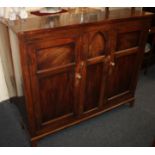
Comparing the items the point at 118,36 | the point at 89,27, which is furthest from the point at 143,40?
the point at 89,27

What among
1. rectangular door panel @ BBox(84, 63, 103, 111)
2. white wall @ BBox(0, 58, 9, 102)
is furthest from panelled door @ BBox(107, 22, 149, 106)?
white wall @ BBox(0, 58, 9, 102)

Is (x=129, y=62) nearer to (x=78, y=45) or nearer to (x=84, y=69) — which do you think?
(x=84, y=69)

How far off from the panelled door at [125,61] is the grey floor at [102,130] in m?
0.19

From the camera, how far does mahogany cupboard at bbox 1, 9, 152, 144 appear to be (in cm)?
123

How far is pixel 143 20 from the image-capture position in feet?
5.34

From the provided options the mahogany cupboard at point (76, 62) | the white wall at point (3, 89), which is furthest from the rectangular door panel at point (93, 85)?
the white wall at point (3, 89)

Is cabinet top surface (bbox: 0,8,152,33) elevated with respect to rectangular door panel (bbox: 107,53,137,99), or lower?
elevated

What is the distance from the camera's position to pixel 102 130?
1782 millimetres

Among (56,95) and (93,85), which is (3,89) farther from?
(93,85)

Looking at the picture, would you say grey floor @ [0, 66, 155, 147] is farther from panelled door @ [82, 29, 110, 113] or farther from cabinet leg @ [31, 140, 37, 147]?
panelled door @ [82, 29, 110, 113]

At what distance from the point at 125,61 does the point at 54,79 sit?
720 millimetres

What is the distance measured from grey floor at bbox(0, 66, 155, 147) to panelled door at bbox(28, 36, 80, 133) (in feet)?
0.65

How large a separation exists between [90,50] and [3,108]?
116 cm

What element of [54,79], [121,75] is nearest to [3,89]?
[54,79]
